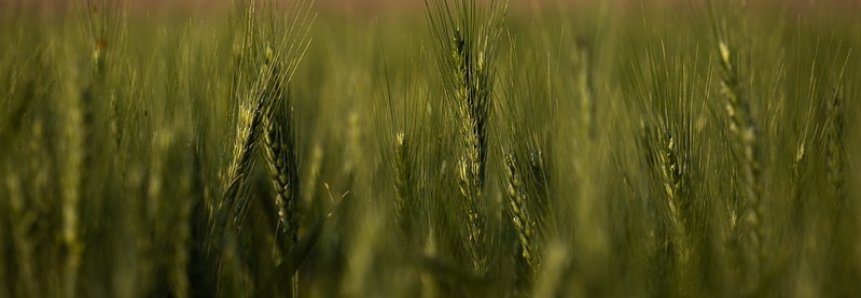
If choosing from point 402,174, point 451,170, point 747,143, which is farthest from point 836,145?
point 402,174

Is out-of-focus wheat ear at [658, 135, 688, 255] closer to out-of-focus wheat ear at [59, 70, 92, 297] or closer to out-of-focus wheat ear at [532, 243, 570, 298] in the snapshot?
out-of-focus wheat ear at [532, 243, 570, 298]

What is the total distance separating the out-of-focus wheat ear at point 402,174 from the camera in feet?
4.81

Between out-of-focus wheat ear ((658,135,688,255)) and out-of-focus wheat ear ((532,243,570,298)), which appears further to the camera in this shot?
out-of-focus wheat ear ((658,135,688,255))

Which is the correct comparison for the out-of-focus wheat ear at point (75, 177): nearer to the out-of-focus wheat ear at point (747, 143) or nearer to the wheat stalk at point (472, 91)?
the wheat stalk at point (472, 91)

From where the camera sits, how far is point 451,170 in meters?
Result: 1.59

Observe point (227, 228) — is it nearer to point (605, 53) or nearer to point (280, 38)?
point (280, 38)

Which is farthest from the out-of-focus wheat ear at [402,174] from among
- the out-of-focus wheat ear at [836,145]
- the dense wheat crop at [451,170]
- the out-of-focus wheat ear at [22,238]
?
the out-of-focus wheat ear at [836,145]

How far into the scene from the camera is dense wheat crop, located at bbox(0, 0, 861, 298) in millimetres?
A: 1116

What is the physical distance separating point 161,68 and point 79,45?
0.30 metres

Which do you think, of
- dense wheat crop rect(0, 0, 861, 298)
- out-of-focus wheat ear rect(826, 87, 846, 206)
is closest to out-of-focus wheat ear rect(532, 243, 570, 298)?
dense wheat crop rect(0, 0, 861, 298)

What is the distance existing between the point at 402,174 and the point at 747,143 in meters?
0.59

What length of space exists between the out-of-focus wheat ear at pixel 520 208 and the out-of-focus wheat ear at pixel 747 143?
0.34 m

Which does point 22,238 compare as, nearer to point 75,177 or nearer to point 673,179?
point 75,177

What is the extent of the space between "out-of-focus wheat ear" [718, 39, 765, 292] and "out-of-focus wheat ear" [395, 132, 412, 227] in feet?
1.83
